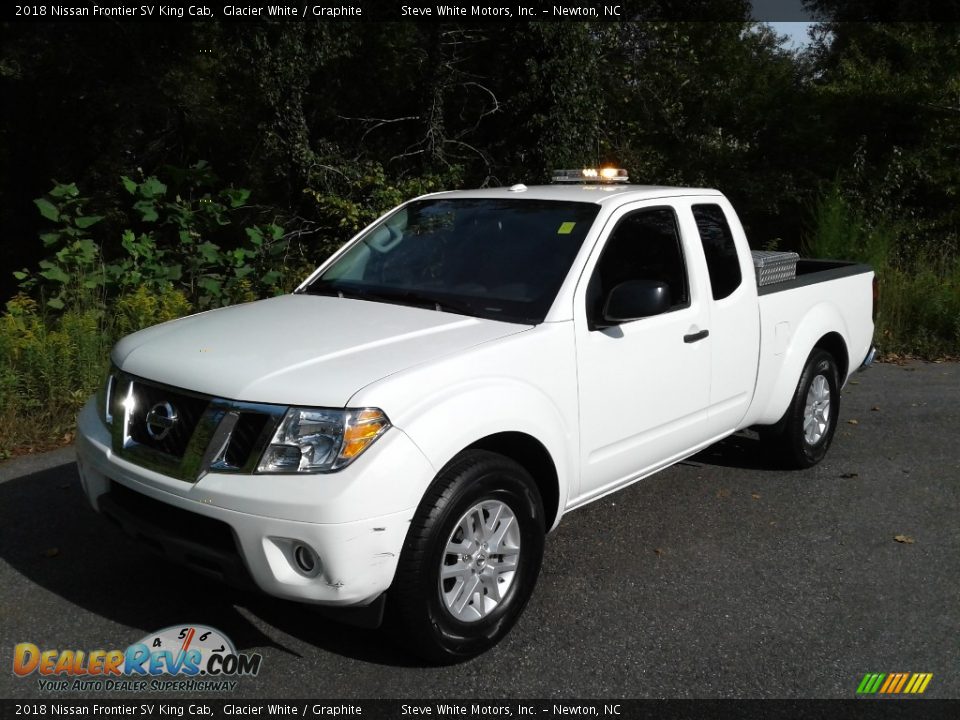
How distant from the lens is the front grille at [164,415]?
3621 millimetres

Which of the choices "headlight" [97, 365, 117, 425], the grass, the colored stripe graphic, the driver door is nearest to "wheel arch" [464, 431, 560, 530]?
the driver door

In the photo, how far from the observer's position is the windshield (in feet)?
14.4

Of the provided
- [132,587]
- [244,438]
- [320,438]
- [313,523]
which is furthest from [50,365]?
[313,523]

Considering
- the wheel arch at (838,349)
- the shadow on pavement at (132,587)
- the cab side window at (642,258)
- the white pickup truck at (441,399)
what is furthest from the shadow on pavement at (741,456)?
the shadow on pavement at (132,587)

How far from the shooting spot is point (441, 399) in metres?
3.58

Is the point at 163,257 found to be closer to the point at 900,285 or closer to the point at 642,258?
the point at 642,258

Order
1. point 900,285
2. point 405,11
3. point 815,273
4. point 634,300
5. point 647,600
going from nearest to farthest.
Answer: point 634,300 < point 647,600 < point 815,273 < point 900,285 < point 405,11

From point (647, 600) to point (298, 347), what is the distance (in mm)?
1954

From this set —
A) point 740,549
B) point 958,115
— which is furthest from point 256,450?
point 958,115

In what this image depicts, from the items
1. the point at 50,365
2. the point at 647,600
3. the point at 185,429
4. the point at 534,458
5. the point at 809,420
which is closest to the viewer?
the point at 185,429

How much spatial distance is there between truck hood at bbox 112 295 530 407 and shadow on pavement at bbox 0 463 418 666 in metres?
0.77

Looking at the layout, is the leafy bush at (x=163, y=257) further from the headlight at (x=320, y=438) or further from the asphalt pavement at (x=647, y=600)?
the headlight at (x=320, y=438)

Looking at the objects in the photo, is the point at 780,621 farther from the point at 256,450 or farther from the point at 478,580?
the point at 256,450

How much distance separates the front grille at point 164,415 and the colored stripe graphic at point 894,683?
107 inches
